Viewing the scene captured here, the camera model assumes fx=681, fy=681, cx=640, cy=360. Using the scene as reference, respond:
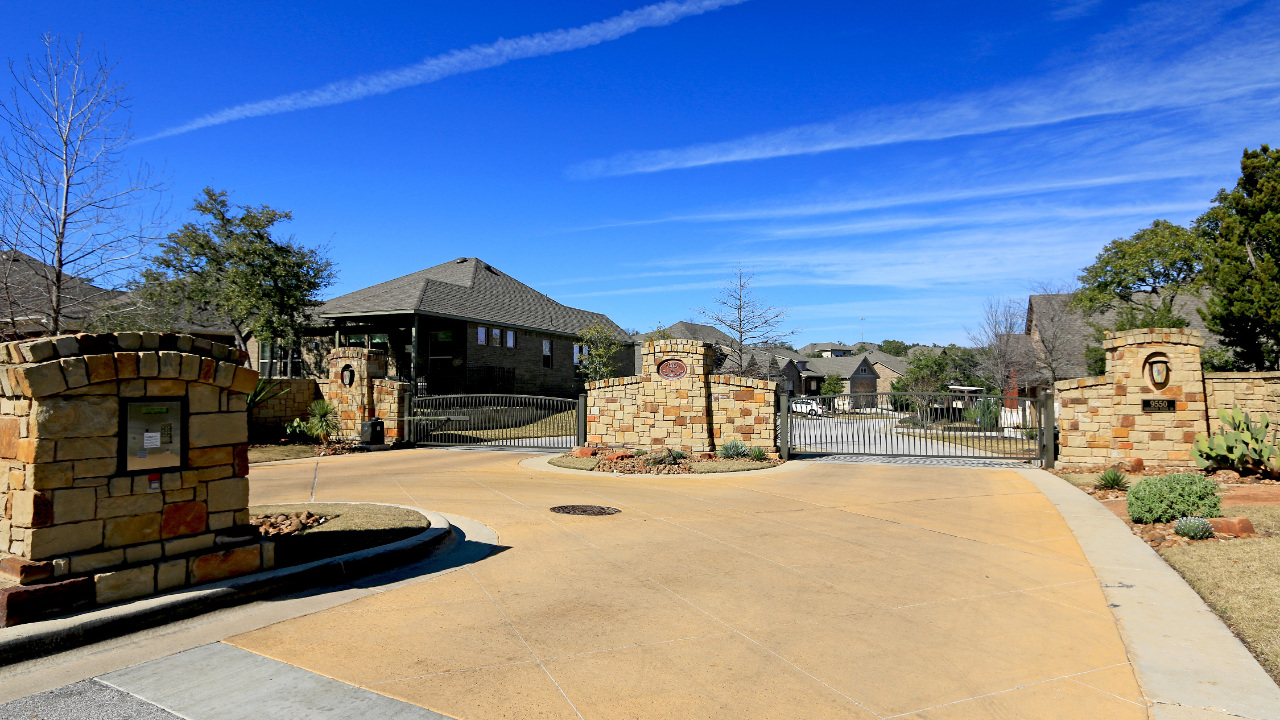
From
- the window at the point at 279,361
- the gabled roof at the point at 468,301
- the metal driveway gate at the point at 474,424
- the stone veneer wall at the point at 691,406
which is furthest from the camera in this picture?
the window at the point at 279,361

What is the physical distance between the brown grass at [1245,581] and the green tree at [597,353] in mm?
28869

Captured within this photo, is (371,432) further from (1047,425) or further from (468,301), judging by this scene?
(1047,425)

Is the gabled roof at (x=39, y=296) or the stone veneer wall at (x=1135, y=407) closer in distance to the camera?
the gabled roof at (x=39, y=296)

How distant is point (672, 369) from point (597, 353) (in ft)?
59.5

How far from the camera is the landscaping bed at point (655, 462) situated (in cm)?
1573

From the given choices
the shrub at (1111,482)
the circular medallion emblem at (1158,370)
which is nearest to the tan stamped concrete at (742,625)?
the shrub at (1111,482)

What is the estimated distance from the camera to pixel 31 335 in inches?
268

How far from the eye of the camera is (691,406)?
17828 millimetres

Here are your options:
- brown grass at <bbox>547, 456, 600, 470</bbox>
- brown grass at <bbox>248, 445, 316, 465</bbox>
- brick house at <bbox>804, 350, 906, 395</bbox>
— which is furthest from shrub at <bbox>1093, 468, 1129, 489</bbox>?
brick house at <bbox>804, 350, 906, 395</bbox>

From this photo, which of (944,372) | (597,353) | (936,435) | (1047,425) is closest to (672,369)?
(1047,425)

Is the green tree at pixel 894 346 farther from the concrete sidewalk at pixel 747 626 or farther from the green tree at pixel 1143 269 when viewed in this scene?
the concrete sidewalk at pixel 747 626

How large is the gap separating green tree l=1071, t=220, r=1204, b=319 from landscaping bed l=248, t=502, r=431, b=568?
3580cm

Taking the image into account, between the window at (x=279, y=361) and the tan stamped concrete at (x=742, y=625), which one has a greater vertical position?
the window at (x=279, y=361)

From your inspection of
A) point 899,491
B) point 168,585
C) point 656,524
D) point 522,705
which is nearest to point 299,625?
point 168,585
